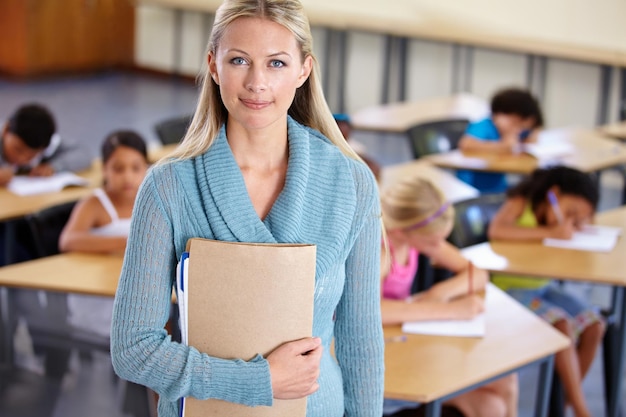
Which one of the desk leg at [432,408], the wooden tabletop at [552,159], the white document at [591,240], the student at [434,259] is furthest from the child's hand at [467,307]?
the wooden tabletop at [552,159]

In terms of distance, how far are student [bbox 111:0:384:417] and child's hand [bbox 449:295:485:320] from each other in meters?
1.43

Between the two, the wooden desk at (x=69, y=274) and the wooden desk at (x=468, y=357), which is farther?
the wooden desk at (x=69, y=274)

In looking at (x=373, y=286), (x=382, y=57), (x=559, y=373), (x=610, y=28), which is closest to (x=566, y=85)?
(x=610, y=28)

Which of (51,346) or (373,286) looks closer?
(373,286)

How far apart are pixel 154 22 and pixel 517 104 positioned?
6.52 metres

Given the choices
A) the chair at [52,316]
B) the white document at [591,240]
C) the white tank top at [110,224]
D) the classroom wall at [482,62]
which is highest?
the classroom wall at [482,62]

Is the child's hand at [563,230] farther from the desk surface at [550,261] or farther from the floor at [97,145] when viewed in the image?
the floor at [97,145]

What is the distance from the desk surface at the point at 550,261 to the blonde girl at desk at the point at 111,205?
136 centimetres

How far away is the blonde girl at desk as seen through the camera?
11.7ft

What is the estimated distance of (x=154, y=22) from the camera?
11211 millimetres

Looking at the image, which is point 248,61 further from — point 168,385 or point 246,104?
point 168,385

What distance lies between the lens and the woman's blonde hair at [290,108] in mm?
1433

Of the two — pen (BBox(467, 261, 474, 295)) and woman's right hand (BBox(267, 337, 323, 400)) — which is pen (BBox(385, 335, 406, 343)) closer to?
pen (BBox(467, 261, 474, 295))

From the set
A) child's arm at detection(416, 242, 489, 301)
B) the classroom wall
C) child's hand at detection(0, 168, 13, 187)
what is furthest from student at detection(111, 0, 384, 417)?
the classroom wall
